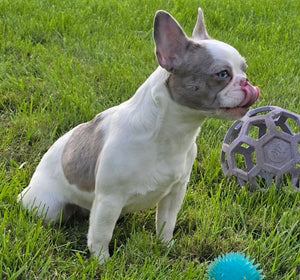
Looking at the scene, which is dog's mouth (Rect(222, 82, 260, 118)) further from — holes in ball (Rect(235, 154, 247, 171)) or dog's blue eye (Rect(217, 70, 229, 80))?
holes in ball (Rect(235, 154, 247, 171))

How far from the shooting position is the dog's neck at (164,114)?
6.61 ft

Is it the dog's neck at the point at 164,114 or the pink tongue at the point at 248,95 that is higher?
the pink tongue at the point at 248,95

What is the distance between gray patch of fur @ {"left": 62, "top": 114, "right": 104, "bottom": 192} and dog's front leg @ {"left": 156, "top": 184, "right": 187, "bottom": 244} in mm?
341

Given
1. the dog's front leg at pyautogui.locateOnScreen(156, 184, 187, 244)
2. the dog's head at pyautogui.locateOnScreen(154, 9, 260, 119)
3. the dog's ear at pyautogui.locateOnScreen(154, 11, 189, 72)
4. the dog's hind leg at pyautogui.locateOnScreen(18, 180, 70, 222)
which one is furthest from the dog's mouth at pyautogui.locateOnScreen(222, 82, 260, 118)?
the dog's hind leg at pyautogui.locateOnScreen(18, 180, 70, 222)

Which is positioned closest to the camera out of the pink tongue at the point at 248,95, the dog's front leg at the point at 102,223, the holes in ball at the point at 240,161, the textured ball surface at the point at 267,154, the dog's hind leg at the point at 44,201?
the pink tongue at the point at 248,95

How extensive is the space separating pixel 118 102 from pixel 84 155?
1303 mm

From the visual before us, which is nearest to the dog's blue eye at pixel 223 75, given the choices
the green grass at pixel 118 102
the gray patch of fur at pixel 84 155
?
the gray patch of fur at pixel 84 155

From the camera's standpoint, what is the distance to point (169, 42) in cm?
200

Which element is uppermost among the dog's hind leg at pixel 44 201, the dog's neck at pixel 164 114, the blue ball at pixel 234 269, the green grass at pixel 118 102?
the dog's neck at pixel 164 114

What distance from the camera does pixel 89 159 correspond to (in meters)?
2.32

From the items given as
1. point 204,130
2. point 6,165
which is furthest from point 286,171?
point 6,165

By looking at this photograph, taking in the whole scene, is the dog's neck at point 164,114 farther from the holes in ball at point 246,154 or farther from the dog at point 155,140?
the holes in ball at point 246,154

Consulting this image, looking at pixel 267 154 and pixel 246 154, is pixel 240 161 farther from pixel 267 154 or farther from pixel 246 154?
pixel 267 154

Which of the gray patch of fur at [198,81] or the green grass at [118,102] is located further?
the green grass at [118,102]
